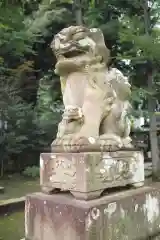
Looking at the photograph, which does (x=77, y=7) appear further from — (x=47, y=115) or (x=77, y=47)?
(x=77, y=47)

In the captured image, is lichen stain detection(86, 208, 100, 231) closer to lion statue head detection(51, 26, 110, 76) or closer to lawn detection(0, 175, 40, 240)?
lion statue head detection(51, 26, 110, 76)

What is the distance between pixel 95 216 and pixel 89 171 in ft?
0.97

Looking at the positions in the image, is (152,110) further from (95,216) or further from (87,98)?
(95,216)

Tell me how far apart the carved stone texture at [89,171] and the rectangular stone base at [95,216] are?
0.08 metres

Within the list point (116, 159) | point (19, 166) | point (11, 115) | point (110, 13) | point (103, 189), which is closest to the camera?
point (103, 189)

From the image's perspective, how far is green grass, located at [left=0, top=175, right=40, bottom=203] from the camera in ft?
17.3

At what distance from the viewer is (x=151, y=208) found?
2.31 meters

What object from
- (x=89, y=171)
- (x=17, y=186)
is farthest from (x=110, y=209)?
(x=17, y=186)

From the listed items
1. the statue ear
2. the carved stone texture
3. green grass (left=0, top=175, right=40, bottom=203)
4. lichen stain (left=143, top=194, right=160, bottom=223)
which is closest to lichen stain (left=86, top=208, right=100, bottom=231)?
the carved stone texture

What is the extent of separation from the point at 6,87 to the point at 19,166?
7.44 feet

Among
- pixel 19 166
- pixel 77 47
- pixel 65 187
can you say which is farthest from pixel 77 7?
pixel 65 187

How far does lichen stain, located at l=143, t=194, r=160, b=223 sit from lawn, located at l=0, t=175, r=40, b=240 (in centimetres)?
157

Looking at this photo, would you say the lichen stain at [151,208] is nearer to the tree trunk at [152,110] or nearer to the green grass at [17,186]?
the green grass at [17,186]

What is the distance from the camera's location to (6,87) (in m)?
7.48
